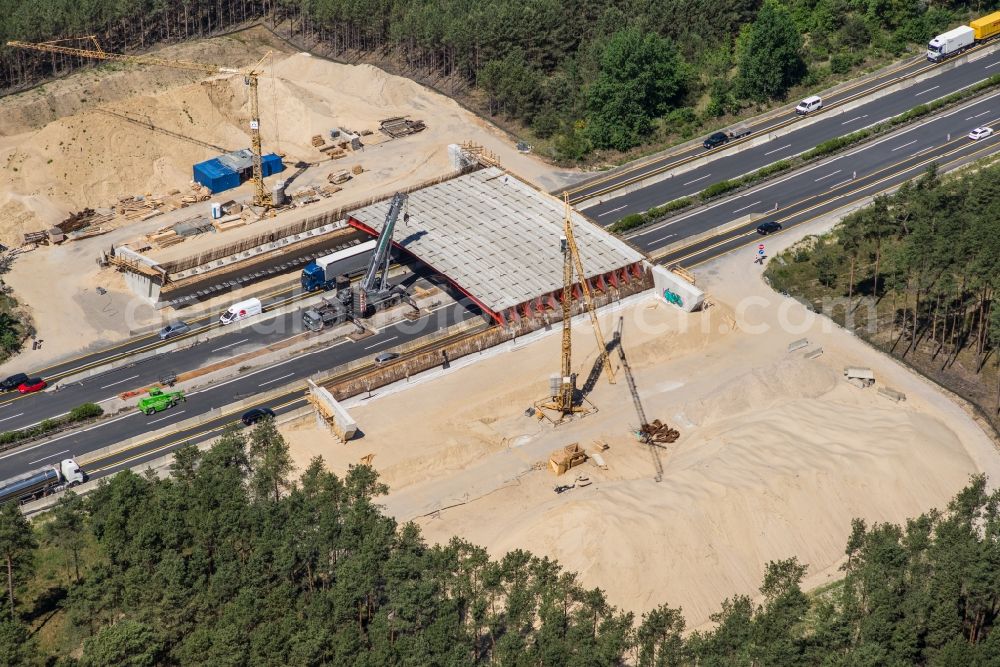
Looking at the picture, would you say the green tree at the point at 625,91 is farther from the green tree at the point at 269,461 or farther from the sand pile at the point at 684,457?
the green tree at the point at 269,461

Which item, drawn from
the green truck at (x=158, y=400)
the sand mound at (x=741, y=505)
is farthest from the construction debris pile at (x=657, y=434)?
the green truck at (x=158, y=400)

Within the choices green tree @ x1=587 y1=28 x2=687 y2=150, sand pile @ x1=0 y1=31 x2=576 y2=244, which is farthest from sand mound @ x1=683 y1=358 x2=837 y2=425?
green tree @ x1=587 y1=28 x2=687 y2=150

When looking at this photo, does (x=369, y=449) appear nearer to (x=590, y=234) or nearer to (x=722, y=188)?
(x=590, y=234)

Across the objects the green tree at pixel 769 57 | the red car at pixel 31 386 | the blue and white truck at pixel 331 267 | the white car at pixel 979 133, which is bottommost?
the red car at pixel 31 386

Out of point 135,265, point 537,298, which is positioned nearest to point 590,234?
→ point 537,298

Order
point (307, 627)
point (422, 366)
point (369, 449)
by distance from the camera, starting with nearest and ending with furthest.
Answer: point (307, 627), point (369, 449), point (422, 366)

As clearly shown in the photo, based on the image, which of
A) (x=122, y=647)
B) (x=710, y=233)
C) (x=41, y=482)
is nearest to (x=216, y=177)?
(x=41, y=482)

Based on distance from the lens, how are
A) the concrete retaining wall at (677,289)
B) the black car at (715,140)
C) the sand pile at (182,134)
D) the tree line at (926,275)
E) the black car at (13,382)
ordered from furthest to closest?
1. the black car at (715,140)
2. the sand pile at (182,134)
3. the concrete retaining wall at (677,289)
4. the black car at (13,382)
5. the tree line at (926,275)
